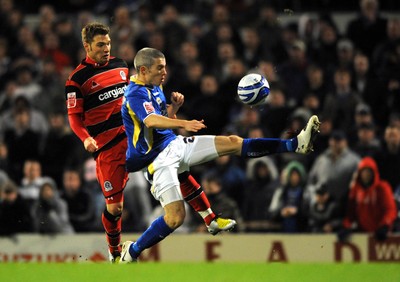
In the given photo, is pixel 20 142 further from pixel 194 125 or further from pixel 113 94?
pixel 194 125

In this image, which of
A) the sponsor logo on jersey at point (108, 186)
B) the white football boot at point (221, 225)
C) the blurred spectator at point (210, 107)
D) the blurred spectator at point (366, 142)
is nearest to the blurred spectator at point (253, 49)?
the blurred spectator at point (210, 107)

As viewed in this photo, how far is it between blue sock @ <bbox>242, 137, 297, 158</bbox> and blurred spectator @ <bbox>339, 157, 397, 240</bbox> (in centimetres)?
389

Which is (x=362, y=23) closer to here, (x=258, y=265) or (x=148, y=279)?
(x=258, y=265)

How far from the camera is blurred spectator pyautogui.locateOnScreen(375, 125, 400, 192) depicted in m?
14.2

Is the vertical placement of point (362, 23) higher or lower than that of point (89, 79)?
higher

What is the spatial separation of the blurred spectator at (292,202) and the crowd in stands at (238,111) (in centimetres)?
1

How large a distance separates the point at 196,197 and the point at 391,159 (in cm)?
429

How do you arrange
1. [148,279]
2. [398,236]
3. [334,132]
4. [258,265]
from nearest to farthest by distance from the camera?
1. [148,279]
2. [258,265]
3. [398,236]
4. [334,132]

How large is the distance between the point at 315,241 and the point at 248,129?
81.5 inches

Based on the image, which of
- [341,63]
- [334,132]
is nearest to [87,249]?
[334,132]

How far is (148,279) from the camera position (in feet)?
31.2

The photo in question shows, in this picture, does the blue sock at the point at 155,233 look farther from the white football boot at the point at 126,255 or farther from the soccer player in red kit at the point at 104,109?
the soccer player in red kit at the point at 104,109

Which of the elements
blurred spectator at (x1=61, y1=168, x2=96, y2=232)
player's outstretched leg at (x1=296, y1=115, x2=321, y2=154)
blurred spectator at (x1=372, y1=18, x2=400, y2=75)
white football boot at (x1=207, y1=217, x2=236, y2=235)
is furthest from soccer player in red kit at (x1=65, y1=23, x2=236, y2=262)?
blurred spectator at (x1=372, y1=18, x2=400, y2=75)

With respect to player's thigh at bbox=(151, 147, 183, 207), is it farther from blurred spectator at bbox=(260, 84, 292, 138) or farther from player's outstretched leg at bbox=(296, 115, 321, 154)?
blurred spectator at bbox=(260, 84, 292, 138)
